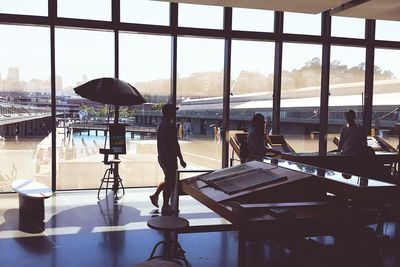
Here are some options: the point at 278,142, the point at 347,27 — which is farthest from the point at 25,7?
the point at 347,27

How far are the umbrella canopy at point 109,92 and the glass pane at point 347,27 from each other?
4.31 m

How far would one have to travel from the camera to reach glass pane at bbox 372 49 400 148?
8.52 meters

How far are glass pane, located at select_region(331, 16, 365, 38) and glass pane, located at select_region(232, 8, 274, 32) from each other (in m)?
1.33

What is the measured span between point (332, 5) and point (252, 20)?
185cm

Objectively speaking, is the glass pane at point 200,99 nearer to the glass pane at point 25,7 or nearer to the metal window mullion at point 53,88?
the metal window mullion at point 53,88

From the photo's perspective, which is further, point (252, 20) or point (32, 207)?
point (252, 20)

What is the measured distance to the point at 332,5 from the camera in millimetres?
6129

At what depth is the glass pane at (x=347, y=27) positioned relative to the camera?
317 inches

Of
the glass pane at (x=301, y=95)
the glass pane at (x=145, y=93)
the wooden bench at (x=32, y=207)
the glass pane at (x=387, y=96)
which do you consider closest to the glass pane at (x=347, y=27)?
the glass pane at (x=301, y=95)

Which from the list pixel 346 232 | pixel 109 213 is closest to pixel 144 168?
pixel 109 213

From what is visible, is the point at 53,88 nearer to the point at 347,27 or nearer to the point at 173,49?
the point at 173,49

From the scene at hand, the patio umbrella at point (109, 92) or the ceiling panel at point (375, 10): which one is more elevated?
the ceiling panel at point (375, 10)

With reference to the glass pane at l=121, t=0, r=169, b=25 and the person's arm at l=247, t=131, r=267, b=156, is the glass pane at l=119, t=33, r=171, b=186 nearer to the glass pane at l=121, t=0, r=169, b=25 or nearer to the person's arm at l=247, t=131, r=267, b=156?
the glass pane at l=121, t=0, r=169, b=25

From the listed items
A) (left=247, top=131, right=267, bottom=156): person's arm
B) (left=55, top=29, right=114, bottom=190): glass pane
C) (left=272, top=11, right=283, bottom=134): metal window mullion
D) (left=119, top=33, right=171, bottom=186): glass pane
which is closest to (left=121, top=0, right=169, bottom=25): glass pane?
(left=119, top=33, right=171, bottom=186): glass pane
